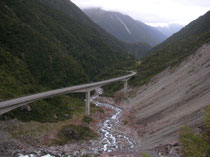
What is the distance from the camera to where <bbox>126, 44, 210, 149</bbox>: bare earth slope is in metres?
26.8

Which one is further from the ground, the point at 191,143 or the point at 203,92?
the point at 203,92

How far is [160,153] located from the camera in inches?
879

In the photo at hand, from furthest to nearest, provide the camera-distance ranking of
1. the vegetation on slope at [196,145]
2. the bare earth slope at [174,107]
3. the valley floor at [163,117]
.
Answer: the bare earth slope at [174,107] → the valley floor at [163,117] → the vegetation on slope at [196,145]

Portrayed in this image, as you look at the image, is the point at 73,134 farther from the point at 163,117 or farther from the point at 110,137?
the point at 163,117

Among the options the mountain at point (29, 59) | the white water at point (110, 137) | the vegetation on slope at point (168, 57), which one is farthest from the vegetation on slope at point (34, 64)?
the vegetation on slope at point (168, 57)

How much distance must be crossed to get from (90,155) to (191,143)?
12213mm

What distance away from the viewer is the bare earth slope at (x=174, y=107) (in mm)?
26822

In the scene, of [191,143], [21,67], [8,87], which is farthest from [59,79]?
[191,143]

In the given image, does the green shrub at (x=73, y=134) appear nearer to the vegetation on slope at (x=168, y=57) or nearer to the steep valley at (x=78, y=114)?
the steep valley at (x=78, y=114)

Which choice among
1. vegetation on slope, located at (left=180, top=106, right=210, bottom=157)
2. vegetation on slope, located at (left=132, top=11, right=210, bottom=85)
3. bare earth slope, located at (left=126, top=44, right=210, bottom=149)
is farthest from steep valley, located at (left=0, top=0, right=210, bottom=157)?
vegetation on slope, located at (left=132, top=11, right=210, bottom=85)

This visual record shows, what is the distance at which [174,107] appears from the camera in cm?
3488

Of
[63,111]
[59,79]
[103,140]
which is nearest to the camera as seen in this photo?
[103,140]

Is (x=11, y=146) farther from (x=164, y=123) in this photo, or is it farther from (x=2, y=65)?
(x=2, y=65)

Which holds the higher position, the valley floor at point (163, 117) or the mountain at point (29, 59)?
the mountain at point (29, 59)
